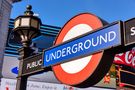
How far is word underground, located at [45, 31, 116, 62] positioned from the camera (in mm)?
4371

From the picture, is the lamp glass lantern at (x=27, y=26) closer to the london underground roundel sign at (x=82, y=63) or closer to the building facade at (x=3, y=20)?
the london underground roundel sign at (x=82, y=63)

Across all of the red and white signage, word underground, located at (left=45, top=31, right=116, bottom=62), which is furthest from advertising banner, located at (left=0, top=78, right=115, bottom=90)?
word underground, located at (left=45, top=31, right=116, bottom=62)

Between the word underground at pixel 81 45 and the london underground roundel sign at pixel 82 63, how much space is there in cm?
14

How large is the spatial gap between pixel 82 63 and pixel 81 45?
→ 26cm

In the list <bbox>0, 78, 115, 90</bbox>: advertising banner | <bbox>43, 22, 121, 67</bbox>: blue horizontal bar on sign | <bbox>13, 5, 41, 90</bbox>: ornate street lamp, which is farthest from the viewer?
<bbox>0, 78, 115, 90</bbox>: advertising banner

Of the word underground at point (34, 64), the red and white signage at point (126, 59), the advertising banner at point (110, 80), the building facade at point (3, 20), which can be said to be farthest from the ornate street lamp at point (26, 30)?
the red and white signage at point (126, 59)

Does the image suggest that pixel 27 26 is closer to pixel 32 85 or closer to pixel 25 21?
pixel 25 21

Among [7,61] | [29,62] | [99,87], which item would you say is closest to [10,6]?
[7,61]

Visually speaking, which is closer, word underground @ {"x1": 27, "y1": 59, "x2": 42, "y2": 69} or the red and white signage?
word underground @ {"x1": 27, "y1": 59, "x2": 42, "y2": 69}

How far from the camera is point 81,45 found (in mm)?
4715

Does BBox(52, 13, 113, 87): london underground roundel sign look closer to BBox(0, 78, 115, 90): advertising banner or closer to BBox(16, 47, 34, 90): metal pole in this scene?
BBox(16, 47, 34, 90): metal pole

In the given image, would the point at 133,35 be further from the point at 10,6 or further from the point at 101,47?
the point at 10,6

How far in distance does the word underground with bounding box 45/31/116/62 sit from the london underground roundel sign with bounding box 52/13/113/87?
0.14 meters

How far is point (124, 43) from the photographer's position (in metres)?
4.16
